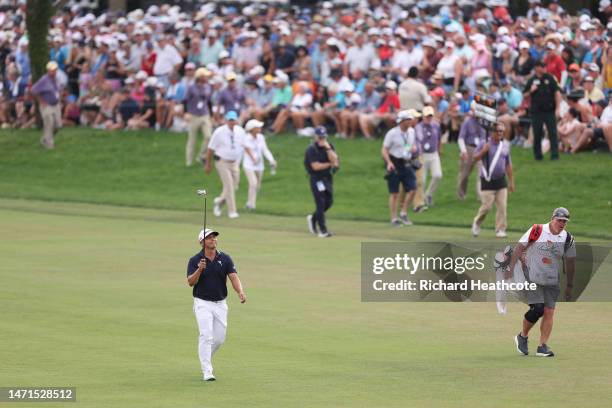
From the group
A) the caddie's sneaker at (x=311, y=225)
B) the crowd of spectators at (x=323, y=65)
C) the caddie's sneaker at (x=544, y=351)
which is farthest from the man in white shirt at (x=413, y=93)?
the caddie's sneaker at (x=544, y=351)

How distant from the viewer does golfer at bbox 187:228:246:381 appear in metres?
15.5

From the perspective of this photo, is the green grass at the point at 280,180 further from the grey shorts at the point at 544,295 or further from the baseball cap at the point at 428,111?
the grey shorts at the point at 544,295

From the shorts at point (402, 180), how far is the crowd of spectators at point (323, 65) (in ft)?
12.5

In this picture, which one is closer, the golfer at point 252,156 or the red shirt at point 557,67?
the golfer at point 252,156

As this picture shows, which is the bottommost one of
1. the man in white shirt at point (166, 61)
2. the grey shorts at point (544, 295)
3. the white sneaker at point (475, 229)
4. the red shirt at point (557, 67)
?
the man in white shirt at point (166, 61)

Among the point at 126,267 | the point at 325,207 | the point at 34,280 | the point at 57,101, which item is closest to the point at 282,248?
the point at 325,207

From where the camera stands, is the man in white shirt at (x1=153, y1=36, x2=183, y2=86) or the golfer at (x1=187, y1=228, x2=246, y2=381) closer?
the golfer at (x1=187, y1=228, x2=246, y2=381)

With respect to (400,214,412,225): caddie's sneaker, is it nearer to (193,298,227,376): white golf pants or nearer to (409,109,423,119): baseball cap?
(409,109,423,119): baseball cap

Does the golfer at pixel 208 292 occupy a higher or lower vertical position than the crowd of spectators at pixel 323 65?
higher

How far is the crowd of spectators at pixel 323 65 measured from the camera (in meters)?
33.5

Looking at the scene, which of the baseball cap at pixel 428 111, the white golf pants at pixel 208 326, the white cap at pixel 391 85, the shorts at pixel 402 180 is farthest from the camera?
the white cap at pixel 391 85

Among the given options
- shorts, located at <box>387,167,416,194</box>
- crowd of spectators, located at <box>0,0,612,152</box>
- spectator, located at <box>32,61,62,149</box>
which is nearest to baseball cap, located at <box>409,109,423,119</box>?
shorts, located at <box>387,167,416,194</box>

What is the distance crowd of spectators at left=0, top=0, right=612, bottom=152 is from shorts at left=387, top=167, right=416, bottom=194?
3.82m

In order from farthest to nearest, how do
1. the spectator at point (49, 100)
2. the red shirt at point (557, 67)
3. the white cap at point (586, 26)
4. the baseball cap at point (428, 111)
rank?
the spectator at point (49, 100) < the white cap at point (586, 26) < the red shirt at point (557, 67) < the baseball cap at point (428, 111)
